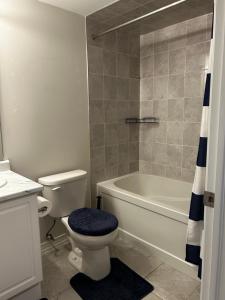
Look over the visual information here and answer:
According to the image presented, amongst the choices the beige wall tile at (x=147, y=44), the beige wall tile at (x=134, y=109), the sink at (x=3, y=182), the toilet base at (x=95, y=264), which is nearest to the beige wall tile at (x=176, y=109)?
the beige wall tile at (x=134, y=109)

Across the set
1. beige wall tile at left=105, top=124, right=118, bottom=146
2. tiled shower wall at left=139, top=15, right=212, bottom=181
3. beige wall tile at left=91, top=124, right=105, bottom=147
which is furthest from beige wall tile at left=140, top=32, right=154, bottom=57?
beige wall tile at left=91, top=124, right=105, bottom=147

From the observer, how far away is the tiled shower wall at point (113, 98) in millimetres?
2293

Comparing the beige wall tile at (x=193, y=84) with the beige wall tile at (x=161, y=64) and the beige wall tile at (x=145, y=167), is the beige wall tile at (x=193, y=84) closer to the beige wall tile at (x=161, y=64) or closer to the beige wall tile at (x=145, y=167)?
the beige wall tile at (x=161, y=64)

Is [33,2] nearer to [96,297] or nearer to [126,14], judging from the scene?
[126,14]

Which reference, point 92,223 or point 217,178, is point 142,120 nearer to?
point 92,223

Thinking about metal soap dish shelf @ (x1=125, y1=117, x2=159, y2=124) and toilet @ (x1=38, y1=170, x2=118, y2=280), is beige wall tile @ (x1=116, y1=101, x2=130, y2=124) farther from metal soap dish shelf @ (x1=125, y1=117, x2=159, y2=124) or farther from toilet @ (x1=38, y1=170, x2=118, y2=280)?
toilet @ (x1=38, y1=170, x2=118, y2=280)

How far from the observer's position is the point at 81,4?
6.22ft

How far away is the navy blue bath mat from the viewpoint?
5.21ft

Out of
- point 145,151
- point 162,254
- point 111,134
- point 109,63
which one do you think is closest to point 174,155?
point 145,151

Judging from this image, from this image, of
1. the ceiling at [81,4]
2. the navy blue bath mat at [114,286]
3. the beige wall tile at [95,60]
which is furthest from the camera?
the beige wall tile at [95,60]

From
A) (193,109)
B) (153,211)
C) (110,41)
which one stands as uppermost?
(110,41)

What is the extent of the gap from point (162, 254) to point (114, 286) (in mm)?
513

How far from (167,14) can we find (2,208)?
2120 millimetres

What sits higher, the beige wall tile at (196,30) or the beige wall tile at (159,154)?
the beige wall tile at (196,30)
